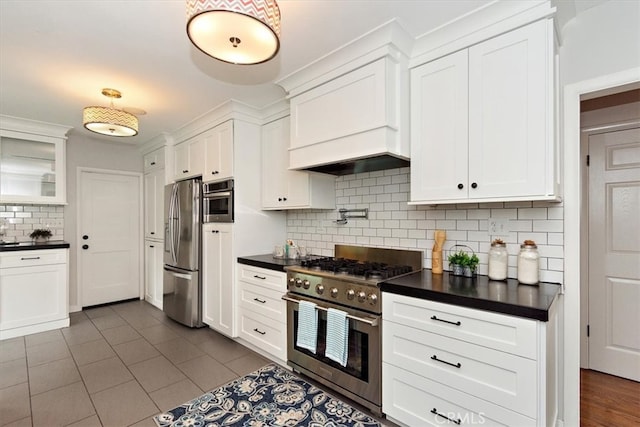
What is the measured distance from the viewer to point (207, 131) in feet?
11.7

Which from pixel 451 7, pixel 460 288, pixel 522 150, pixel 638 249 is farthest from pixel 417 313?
pixel 638 249

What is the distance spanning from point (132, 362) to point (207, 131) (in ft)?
8.25

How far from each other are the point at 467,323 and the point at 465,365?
22cm

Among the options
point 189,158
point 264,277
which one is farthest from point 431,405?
point 189,158

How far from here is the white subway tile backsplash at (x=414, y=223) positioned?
6.23 ft

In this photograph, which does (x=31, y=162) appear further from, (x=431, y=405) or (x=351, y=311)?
(x=431, y=405)

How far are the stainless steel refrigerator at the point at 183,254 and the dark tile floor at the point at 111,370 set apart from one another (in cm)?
23

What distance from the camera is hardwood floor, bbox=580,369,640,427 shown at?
200 cm

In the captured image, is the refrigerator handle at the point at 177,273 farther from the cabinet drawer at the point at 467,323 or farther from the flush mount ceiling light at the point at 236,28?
the flush mount ceiling light at the point at 236,28

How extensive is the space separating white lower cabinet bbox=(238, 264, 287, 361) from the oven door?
8.2 inches

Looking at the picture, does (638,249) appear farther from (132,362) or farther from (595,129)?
(132,362)

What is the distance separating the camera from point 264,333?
2.81 m

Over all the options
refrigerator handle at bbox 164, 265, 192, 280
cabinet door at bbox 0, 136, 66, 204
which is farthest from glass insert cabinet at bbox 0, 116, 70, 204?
refrigerator handle at bbox 164, 265, 192, 280

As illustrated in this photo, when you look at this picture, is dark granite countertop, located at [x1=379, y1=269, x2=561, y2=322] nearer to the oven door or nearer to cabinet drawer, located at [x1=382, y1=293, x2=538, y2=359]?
cabinet drawer, located at [x1=382, y1=293, x2=538, y2=359]
